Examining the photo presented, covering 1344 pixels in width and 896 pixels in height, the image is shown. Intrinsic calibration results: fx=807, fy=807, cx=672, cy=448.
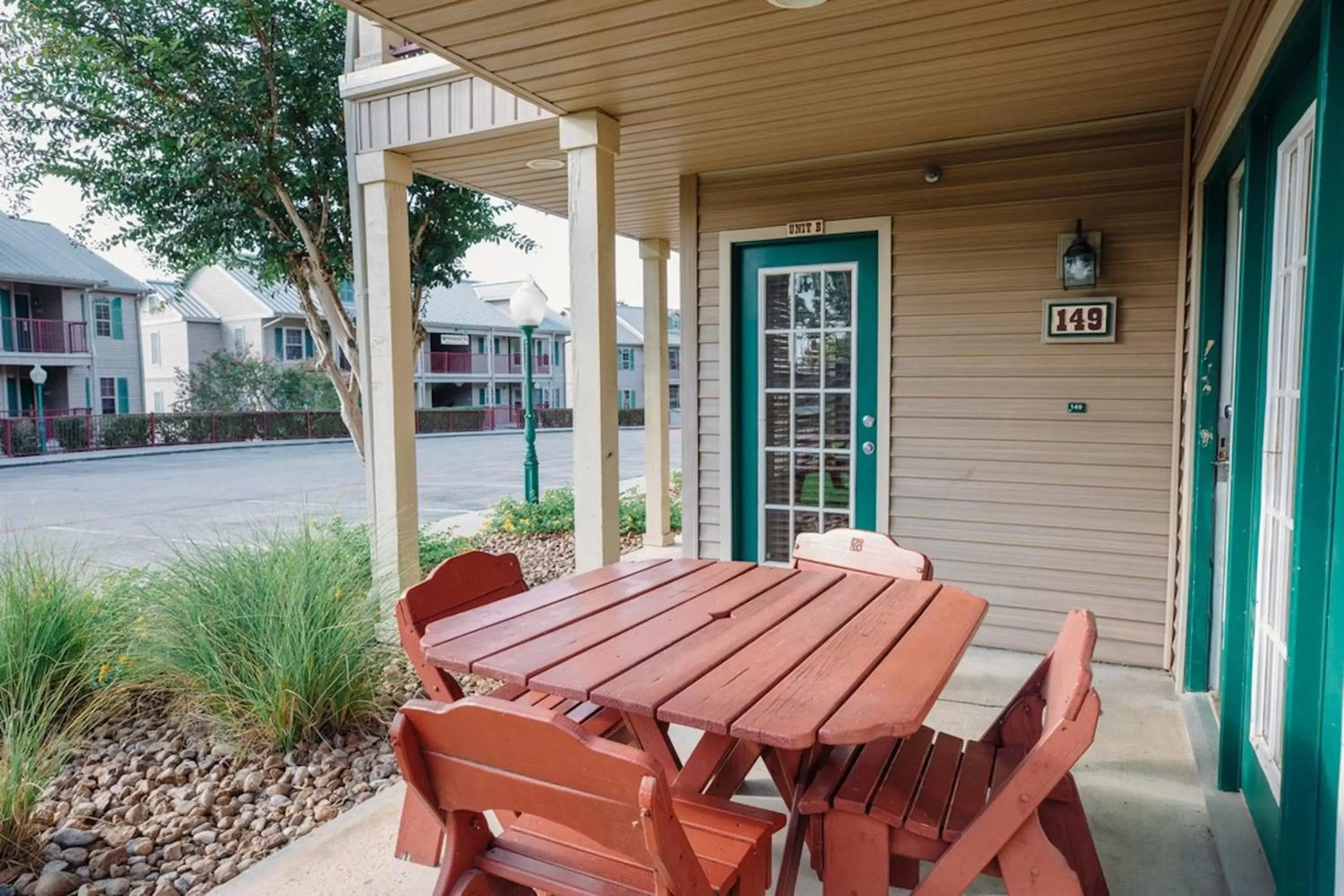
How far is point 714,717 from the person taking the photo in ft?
4.49

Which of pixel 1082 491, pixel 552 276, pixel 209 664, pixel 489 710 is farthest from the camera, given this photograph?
pixel 552 276

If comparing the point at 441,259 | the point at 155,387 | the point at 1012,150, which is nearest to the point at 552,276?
the point at 155,387

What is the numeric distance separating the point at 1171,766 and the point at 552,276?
43.4m

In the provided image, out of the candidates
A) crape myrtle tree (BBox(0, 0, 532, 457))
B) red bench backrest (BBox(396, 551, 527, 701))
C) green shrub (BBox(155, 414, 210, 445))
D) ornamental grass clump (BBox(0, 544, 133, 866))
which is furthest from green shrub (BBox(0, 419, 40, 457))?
red bench backrest (BBox(396, 551, 527, 701))

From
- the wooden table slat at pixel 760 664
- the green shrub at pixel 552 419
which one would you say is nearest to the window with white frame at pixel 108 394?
the green shrub at pixel 552 419

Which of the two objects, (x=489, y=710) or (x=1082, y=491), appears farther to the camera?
(x=1082, y=491)

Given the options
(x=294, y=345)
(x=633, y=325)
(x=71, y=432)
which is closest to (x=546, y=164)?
(x=71, y=432)

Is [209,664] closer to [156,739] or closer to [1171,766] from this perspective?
[156,739]

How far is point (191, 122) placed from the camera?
198 inches

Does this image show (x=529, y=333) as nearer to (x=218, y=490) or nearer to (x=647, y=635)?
(x=218, y=490)

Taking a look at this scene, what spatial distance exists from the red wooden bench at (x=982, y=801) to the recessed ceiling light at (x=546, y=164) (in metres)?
3.25

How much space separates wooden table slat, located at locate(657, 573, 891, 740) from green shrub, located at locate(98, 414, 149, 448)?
67.9ft

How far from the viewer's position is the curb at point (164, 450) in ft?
52.5

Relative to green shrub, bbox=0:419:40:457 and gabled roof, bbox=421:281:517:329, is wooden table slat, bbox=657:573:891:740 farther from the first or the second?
gabled roof, bbox=421:281:517:329
